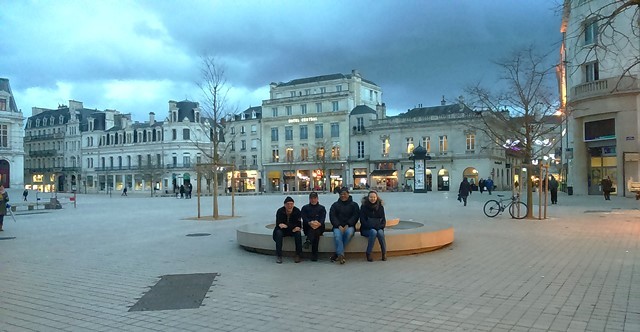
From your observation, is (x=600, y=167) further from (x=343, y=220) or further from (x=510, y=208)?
(x=343, y=220)

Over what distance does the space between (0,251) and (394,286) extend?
9660 mm

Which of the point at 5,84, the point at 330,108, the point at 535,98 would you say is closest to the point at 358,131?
the point at 330,108

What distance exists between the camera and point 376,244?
33.1 feet

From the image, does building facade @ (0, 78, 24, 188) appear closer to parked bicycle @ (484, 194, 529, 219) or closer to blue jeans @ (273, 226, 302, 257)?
parked bicycle @ (484, 194, 529, 219)

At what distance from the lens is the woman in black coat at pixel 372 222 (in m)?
9.85

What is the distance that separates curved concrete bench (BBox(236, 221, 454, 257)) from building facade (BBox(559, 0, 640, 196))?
79.9 ft

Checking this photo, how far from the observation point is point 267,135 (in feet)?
264

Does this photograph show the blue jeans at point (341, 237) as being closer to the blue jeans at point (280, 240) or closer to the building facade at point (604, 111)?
the blue jeans at point (280, 240)

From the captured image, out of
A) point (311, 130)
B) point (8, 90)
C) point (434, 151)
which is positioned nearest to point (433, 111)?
point (434, 151)

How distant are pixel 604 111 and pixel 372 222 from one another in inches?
1205

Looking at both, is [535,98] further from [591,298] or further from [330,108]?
[330,108]

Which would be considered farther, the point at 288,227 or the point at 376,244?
the point at 376,244

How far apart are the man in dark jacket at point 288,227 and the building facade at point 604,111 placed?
86.8ft

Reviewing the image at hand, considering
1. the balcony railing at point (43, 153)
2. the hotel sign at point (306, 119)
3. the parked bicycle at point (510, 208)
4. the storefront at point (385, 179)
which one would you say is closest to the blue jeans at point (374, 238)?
the parked bicycle at point (510, 208)
